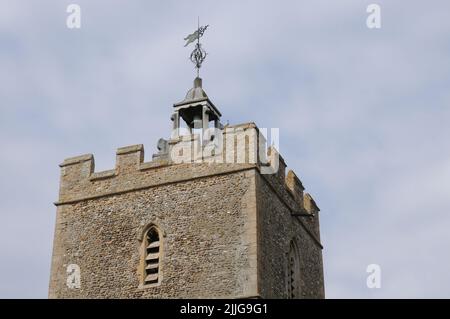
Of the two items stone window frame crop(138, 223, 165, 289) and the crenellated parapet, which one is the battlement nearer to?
the crenellated parapet

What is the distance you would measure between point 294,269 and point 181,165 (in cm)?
368

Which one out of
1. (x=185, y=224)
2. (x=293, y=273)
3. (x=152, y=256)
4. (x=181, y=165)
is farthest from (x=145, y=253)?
(x=293, y=273)

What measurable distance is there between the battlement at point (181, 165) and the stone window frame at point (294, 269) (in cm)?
123

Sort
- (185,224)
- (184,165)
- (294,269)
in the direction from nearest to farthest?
(185,224), (184,165), (294,269)

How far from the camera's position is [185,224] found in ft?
67.3

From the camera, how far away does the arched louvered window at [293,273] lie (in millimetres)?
21541

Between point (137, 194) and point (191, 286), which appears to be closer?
point (191, 286)

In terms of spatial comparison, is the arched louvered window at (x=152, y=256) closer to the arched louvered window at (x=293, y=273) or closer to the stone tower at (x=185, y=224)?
the stone tower at (x=185, y=224)

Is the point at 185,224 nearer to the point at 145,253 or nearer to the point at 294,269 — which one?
the point at 145,253

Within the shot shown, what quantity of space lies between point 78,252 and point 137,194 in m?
1.89

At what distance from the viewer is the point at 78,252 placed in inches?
843
